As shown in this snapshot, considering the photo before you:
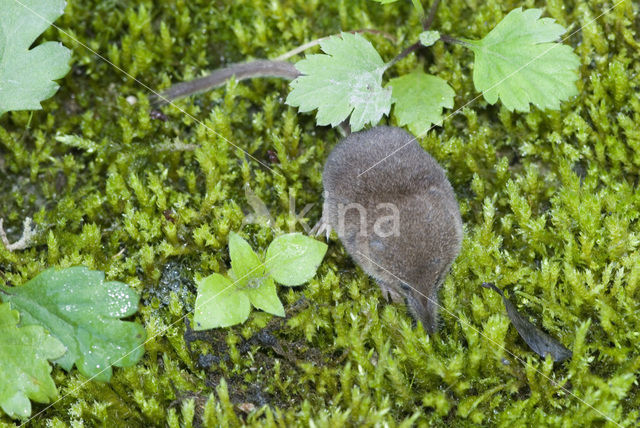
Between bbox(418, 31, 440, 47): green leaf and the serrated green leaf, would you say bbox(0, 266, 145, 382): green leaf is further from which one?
bbox(418, 31, 440, 47): green leaf

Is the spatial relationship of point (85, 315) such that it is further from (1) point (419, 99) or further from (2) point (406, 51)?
(2) point (406, 51)

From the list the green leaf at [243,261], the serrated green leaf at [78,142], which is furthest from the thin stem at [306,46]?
the green leaf at [243,261]

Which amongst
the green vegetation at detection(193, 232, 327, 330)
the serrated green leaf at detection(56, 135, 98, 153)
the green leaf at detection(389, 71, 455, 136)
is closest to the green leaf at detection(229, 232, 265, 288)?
the green vegetation at detection(193, 232, 327, 330)

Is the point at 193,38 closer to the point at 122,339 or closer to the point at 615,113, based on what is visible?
the point at 122,339

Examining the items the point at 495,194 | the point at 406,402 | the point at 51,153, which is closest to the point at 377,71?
the point at 495,194

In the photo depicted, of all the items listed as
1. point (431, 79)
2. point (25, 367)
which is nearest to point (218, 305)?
point (25, 367)
